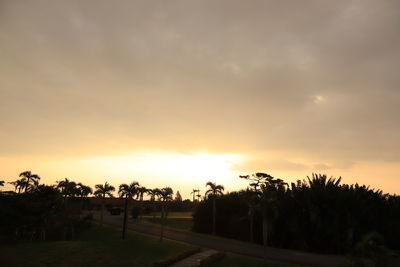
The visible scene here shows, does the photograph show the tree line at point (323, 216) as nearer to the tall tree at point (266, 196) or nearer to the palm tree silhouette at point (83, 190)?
the tall tree at point (266, 196)

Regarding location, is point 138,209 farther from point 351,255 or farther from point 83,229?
point 351,255

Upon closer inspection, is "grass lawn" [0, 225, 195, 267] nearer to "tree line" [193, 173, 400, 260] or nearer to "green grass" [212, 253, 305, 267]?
"green grass" [212, 253, 305, 267]

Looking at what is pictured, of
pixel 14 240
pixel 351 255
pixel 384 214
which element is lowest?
pixel 14 240

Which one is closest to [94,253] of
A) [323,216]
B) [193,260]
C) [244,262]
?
[193,260]

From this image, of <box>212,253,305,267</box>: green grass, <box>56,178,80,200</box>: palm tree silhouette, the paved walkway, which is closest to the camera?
the paved walkway

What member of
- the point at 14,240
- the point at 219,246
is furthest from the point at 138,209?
the point at 219,246

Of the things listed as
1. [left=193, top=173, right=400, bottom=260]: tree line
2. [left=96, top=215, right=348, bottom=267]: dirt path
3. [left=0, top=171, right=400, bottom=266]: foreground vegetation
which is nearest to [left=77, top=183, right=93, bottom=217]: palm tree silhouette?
[left=0, top=171, right=400, bottom=266]: foreground vegetation

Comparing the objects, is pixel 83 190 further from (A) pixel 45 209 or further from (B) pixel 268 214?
(B) pixel 268 214

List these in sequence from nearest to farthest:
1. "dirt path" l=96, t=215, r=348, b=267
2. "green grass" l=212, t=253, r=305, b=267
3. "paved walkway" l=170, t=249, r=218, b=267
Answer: "paved walkway" l=170, t=249, r=218, b=267 → "green grass" l=212, t=253, r=305, b=267 → "dirt path" l=96, t=215, r=348, b=267

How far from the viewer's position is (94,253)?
3453cm

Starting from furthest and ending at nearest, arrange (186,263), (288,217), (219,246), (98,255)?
(288,217) < (219,246) < (98,255) < (186,263)

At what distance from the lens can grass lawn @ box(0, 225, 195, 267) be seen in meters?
31.9

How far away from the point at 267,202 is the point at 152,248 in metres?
14.3

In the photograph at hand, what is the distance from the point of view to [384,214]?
48.8 metres
